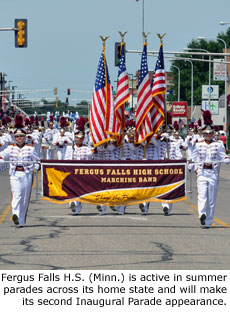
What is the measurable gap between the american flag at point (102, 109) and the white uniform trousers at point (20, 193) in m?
4.18

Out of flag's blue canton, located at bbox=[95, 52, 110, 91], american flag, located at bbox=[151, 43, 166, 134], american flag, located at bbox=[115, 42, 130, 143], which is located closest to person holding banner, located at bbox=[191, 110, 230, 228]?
american flag, located at bbox=[151, 43, 166, 134]

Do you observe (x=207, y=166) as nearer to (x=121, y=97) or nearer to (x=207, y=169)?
(x=207, y=169)

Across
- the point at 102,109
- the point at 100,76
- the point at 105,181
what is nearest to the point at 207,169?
the point at 105,181

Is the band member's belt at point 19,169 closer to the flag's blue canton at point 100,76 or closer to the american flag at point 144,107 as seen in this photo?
the american flag at point 144,107

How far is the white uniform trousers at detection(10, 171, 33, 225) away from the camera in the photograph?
59.7 feet

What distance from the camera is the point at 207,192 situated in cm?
1825

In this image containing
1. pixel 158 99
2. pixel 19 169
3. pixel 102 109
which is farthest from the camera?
pixel 158 99

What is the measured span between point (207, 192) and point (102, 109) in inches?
226

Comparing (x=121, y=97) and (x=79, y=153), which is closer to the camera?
(x=79, y=153)

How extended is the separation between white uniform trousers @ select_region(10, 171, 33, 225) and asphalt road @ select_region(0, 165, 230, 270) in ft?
0.94

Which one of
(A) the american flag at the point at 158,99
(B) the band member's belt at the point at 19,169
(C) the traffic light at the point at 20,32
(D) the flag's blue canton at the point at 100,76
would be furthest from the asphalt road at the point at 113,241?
(C) the traffic light at the point at 20,32

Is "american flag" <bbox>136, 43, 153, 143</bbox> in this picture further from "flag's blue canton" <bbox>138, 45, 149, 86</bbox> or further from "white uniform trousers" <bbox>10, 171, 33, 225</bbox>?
"white uniform trousers" <bbox>10, 171, 33, 225</bbox>

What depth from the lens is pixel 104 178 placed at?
19047 millimetres

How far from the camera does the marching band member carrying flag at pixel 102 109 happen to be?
22688mm
